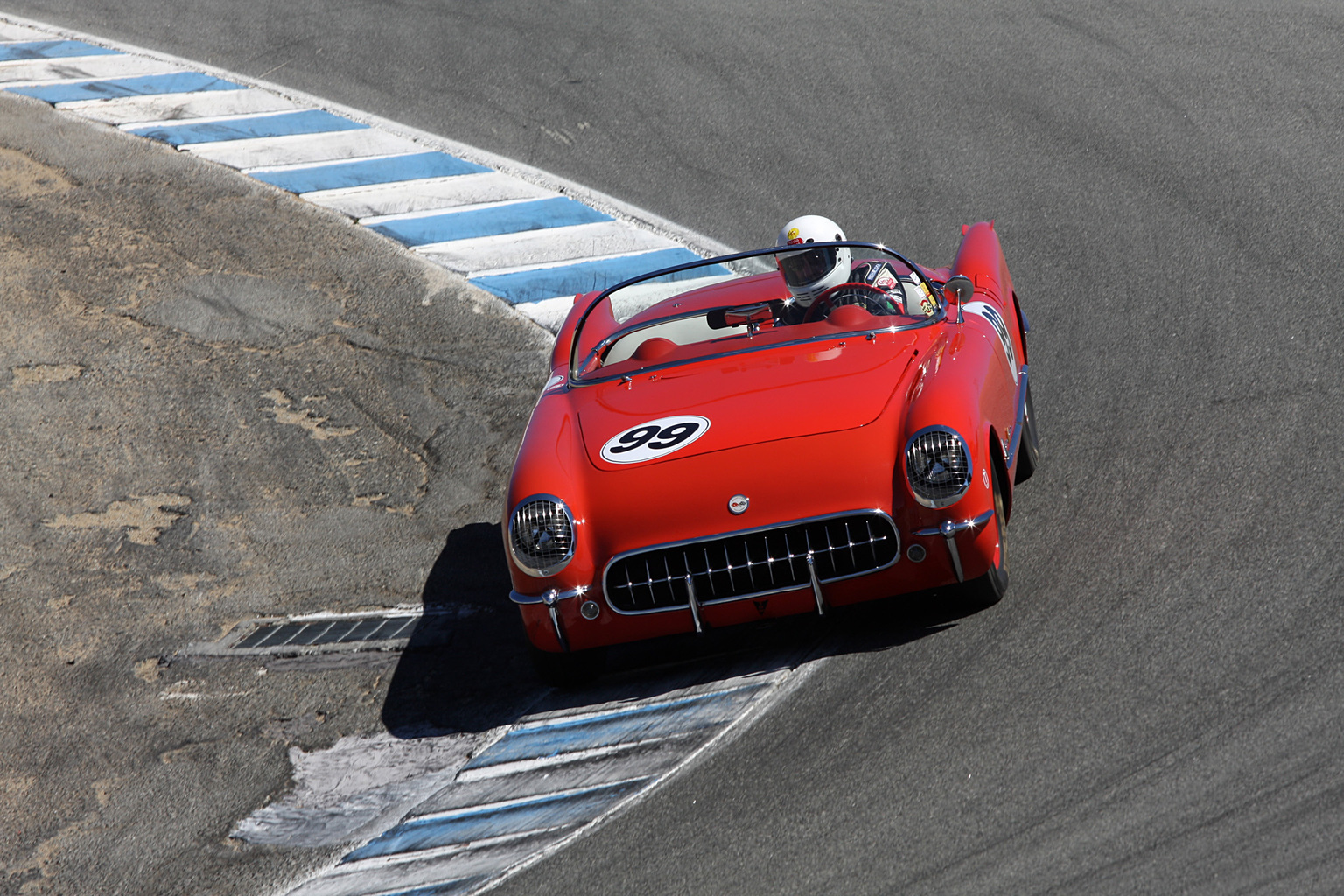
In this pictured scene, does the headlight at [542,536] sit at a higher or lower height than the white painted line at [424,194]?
higher

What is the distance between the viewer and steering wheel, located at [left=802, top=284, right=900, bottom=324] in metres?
5.81

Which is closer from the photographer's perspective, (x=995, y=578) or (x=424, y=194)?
(x=995, y=578)

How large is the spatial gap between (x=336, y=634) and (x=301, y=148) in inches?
241

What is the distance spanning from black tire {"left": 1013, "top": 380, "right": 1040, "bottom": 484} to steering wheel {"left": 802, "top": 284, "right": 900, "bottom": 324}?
72cm

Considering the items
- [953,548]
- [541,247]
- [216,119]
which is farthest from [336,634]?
[216,119]

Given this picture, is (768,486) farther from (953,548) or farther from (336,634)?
(336,634)

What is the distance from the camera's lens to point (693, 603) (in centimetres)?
468

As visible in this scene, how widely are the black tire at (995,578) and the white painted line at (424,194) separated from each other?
18.8 feet

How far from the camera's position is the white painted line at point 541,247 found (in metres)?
9.12

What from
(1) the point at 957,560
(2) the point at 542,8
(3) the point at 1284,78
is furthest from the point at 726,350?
(2) the point at 542,8

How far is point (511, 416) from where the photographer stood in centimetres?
748

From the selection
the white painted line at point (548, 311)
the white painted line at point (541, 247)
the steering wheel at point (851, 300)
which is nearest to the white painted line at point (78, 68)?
the white painted line at point (541, 247)

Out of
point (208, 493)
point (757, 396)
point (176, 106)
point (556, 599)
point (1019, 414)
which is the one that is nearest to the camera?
point (556, 599)

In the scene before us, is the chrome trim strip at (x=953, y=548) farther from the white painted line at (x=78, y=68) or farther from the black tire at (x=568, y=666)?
the white painted line at (x=78, y=68)
